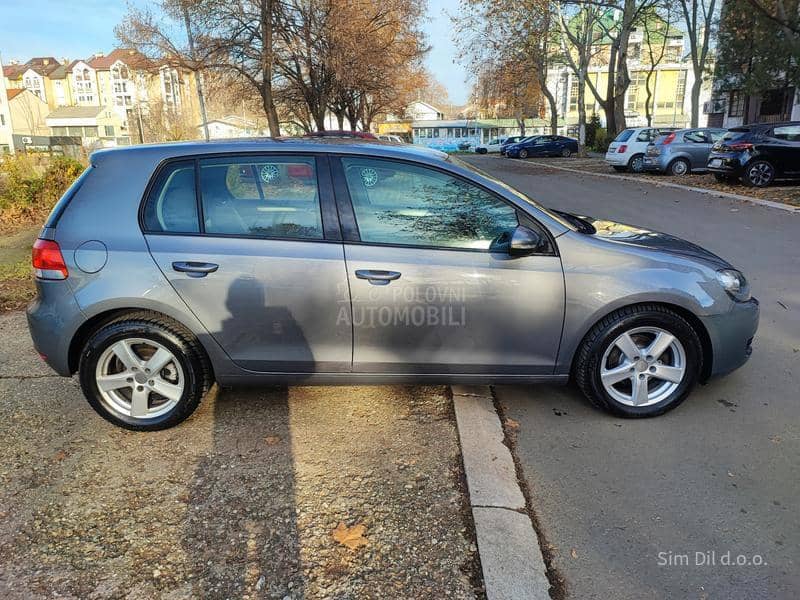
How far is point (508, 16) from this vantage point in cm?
3297

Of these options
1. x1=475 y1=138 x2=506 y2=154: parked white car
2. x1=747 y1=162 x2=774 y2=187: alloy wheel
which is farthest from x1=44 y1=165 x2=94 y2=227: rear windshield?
x1=475 y1=138 x2=506 y2=154: parked white car

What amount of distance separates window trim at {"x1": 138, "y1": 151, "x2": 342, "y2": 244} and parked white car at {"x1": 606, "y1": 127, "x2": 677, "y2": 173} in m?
20.3

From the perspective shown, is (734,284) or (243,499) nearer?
(243,499)

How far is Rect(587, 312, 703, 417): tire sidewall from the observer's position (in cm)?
340

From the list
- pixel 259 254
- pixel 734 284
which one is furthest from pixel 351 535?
pixel 734 284

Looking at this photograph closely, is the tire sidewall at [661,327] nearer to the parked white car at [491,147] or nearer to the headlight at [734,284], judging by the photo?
the headlight at [734,284]

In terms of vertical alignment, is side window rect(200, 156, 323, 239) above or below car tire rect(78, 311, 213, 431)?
above

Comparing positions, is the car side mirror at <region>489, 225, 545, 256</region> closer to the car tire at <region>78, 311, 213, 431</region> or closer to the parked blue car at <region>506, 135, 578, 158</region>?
the car tire at <region>78, 311, 213, 431</region>

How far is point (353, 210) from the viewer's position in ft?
10.9

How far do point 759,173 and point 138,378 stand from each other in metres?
15.8

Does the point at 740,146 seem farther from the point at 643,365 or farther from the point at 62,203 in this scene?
the point at 62,203

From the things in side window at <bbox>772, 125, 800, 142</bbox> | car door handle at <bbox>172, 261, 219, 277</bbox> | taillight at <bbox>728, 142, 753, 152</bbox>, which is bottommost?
taillight at <bbox>728, 142, 753, 152</bbox>

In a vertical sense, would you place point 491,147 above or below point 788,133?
below

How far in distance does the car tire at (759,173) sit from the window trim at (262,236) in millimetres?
14779
